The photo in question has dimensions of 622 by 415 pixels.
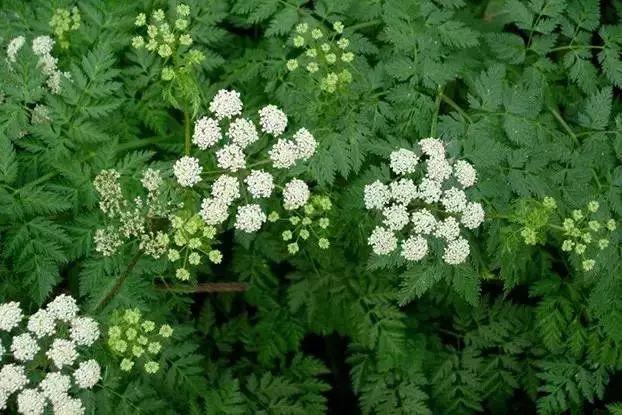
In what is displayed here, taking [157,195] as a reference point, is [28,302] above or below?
below

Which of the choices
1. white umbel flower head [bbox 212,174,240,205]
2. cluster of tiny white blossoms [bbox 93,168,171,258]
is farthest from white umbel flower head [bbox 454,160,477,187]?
cluster of tiny white blossoms [bbox 93,168,171,258]

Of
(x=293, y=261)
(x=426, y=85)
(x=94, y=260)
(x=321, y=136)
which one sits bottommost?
(x=293, y=261)

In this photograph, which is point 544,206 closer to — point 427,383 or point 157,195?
point 427,383

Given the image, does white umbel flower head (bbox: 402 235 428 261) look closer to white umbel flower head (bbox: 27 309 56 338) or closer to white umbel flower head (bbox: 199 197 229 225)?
white umbel flower head (bbox: 199 197 229 225)

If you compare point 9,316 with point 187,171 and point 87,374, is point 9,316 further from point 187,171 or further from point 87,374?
point 187,171

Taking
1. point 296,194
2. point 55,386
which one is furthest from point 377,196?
point 55,386

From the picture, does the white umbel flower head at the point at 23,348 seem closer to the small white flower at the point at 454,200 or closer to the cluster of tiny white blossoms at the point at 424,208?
the cluster of tiny white blossoms at the point at 424,208

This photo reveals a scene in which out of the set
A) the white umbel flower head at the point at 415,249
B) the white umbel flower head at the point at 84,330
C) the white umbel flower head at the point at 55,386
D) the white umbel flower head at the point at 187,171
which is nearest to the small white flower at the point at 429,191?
the white umbel flower head at the point at 415,249

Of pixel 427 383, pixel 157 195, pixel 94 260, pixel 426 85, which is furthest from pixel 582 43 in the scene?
pixel 94 260
